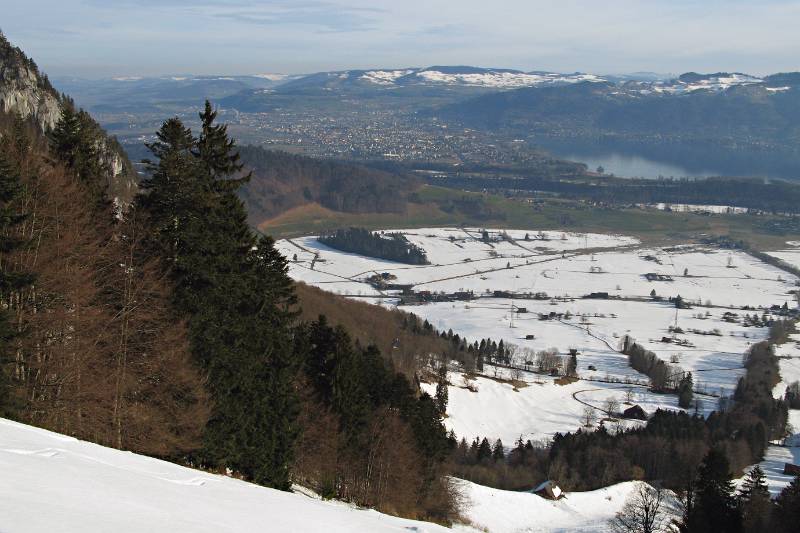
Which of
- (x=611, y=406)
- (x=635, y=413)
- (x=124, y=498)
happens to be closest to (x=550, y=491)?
(x=635, y=413)

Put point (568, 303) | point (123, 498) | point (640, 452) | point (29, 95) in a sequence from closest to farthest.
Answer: point (123, 498)
point (640, 452)
point (29, 95)
point (568, 303)

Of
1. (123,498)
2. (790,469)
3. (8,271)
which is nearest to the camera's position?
(123,498)

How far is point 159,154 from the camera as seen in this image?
523 inches

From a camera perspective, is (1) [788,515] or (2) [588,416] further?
(2) [588,416]

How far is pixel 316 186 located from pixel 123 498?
130 m

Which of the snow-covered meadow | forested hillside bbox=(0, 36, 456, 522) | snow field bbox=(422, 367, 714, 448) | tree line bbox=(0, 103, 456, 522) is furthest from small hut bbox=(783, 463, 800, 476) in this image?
tree line bbox=(0, 103, 456, 522)

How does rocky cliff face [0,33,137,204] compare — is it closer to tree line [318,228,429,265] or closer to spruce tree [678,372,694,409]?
spruce tree [678,372,694,409]

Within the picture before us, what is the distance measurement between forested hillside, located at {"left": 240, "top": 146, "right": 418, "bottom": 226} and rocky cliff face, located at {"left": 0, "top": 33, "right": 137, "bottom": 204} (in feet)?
245

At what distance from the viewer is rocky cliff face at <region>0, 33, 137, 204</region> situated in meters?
39.5

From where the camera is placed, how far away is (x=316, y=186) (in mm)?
134875

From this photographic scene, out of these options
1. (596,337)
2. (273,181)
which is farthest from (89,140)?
(273,181)

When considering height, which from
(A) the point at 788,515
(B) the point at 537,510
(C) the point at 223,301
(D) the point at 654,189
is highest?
(C) the point at 223,301

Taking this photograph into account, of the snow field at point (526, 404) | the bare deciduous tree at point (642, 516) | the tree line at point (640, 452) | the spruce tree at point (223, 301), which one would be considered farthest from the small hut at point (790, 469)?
the spruce tree at point (223, 301)

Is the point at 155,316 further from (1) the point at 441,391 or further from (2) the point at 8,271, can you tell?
(1) the point at 441,391
